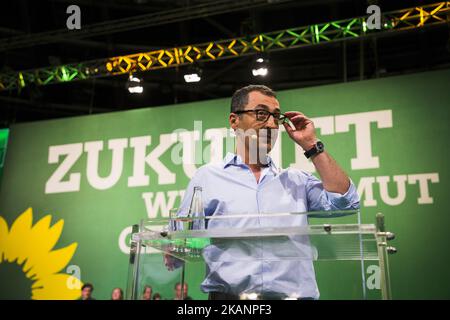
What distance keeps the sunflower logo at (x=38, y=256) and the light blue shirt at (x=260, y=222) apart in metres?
5.37

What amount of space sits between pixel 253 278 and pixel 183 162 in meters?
5.51

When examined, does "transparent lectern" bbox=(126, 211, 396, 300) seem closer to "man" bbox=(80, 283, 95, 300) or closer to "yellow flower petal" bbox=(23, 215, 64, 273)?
"man" bbox=(80, 283, 95, 300)

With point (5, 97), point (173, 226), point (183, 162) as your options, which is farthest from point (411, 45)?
point (173, 226)

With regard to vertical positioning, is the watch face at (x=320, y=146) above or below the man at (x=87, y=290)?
above

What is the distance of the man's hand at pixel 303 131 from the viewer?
169cm

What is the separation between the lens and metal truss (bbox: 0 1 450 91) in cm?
632

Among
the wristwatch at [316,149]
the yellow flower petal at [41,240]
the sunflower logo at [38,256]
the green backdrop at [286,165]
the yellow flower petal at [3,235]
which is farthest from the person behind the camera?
the yellow flower petal at [3,235]

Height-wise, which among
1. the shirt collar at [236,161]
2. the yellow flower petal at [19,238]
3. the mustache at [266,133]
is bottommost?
the shirt collar at [236,161]

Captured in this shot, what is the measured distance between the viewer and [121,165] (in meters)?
7.07

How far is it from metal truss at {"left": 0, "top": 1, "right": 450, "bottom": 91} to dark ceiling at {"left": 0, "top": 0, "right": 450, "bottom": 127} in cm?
86

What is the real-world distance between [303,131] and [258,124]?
25cm

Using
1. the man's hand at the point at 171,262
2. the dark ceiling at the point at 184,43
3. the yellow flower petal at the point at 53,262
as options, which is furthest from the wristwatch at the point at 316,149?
the dark ceiling at the point at 184,43

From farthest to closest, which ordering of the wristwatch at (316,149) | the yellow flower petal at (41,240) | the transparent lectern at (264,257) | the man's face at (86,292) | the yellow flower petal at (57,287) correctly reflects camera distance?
the yellow flower petal at (41,240)
the yellow flower petal at (57,287)
the man's face at (86,292)
the wristwatch at (316,149)
the transparent lectern at (264,257)

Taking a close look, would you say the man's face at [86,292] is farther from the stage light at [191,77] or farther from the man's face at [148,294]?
the man's face at [148,294]
